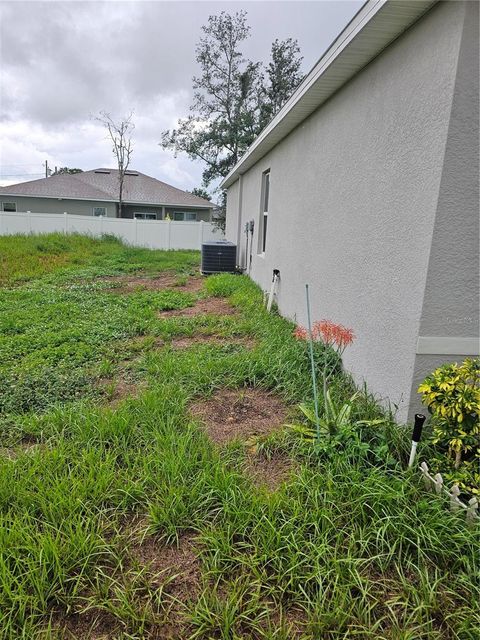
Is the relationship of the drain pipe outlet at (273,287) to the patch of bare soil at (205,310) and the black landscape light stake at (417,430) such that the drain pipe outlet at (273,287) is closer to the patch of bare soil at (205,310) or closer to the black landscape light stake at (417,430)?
the patch of bare soil at (205,310)

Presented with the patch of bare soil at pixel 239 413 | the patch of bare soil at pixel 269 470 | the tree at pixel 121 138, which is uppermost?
the tree at pixel 121 138

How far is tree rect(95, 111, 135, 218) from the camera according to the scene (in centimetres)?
2301

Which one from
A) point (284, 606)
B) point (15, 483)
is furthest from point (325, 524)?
point (15, 483)

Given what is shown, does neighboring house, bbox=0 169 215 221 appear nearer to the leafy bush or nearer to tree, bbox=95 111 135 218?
tree, bbox=95 111 135 218

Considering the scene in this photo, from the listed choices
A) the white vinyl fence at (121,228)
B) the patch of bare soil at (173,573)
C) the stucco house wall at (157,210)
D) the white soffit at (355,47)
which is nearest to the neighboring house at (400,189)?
the white soffit at (355,47)

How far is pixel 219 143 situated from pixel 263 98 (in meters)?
3.89

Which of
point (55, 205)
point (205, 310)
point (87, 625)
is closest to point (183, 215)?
point (55, 205)

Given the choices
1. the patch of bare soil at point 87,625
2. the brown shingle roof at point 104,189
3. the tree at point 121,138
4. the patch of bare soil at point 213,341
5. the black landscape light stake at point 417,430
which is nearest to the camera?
the patch of bare soil at point 87,625

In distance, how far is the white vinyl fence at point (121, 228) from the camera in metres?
17.5

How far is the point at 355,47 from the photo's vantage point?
9.76 ft

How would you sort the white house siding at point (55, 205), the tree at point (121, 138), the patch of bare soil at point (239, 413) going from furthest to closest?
the tree at point (121, 138), the white house siding at point (55, 205), the patch of bare soil at point (239, 413)

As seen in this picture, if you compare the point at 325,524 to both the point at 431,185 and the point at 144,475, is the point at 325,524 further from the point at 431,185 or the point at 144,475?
the point at 431,185

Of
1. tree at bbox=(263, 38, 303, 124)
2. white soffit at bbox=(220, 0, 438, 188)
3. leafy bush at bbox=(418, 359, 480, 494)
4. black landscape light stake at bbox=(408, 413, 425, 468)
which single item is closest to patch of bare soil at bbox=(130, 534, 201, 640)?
black landscape light stake at bbox=(408, 413, 425, 468)

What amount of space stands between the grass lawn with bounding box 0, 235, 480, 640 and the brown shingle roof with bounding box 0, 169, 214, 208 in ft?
68.0
